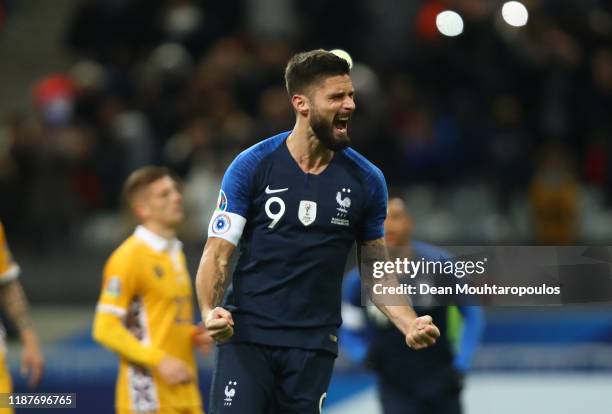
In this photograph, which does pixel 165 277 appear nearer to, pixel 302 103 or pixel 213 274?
pixel 213 274

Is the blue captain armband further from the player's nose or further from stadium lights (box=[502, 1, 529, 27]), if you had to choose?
stadium lights (box=[502, 1, 529, 27])

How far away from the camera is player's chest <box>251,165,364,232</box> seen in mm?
5320

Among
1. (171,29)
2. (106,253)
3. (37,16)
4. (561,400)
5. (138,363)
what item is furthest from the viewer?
(37,16)

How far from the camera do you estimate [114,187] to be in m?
12.8

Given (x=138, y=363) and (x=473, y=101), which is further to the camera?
(x=473, y=101)

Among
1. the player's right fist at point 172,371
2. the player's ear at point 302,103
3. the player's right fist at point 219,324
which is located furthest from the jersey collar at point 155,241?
the player's right fist at point 219,324

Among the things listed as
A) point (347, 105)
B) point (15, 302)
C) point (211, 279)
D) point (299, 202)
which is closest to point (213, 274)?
point (211, 279)

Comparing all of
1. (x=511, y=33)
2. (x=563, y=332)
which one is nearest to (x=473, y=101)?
(x=511, y=33)

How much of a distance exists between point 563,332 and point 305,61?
5.98 meters

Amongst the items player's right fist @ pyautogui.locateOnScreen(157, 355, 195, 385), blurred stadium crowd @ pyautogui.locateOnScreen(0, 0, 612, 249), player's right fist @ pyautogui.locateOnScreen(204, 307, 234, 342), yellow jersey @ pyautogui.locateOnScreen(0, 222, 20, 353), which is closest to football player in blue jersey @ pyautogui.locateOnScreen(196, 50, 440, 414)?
player's right fist @ pyautogui.locateOnScreen(204, 307, 234, 342)

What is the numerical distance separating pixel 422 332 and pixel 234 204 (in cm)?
94

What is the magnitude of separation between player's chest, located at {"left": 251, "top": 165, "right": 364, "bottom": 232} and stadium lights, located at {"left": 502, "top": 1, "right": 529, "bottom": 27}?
26.0 ft

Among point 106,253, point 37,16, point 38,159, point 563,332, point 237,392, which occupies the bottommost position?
point 237,392

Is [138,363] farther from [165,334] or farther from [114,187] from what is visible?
[114,187]
